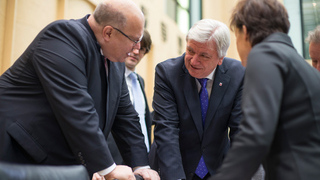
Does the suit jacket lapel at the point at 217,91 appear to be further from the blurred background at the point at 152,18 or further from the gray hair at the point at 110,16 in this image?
the gray hair at the point at 110,16

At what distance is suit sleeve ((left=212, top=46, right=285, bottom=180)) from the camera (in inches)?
43.7

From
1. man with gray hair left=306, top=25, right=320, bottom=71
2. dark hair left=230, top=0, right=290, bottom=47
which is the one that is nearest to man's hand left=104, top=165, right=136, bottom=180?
dark hair left=230, top=0, right=290, bottom=47

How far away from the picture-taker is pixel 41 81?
5.29 feet

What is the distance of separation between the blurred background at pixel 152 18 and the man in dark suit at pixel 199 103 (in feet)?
1.33

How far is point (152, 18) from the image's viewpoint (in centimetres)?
584

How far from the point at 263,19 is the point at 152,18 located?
4639mm

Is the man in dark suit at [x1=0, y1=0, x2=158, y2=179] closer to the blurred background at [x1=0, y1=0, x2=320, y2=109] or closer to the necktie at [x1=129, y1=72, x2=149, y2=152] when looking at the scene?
the blurred background at [x1=0, y1=0, x2=320, y2=109]

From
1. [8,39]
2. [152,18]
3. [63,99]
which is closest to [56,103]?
[63,99]

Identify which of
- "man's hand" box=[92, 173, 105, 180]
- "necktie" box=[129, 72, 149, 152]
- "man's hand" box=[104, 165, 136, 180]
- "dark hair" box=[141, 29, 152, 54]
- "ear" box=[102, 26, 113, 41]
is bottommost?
"necktie" box=[129, 72, 149, 152]

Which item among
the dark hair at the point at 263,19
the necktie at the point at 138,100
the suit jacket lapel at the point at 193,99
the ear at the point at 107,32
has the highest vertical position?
the dark hair at the point at 263,19

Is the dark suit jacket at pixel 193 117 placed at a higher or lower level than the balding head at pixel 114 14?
lower

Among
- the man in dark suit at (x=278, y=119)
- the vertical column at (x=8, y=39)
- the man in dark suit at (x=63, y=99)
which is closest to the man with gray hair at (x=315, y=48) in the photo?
the man in dark suit at (x=278, y=119)

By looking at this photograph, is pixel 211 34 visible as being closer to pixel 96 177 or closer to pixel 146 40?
pixel 96 177

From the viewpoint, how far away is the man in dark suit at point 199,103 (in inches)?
81.0
